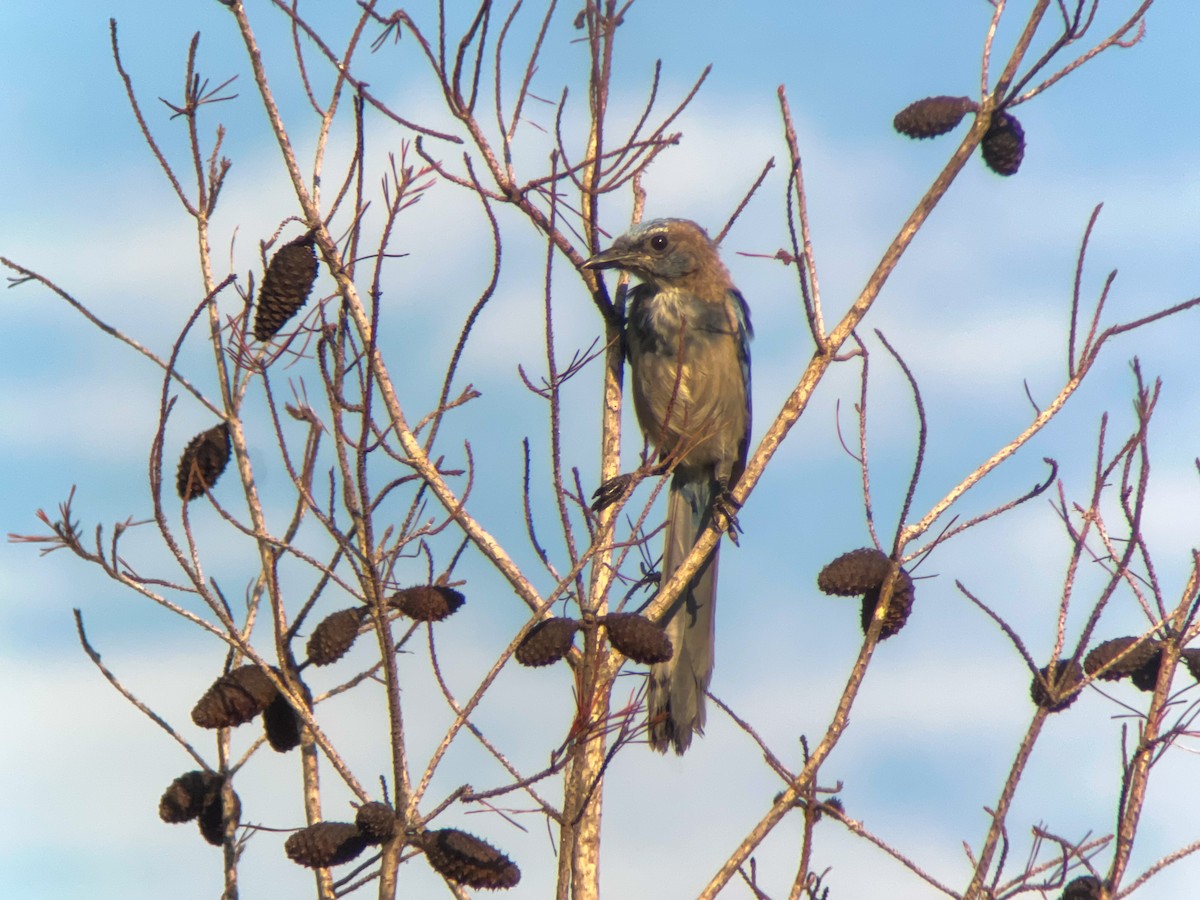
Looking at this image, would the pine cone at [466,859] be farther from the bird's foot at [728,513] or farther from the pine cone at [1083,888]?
the bird's foot at [728,513]

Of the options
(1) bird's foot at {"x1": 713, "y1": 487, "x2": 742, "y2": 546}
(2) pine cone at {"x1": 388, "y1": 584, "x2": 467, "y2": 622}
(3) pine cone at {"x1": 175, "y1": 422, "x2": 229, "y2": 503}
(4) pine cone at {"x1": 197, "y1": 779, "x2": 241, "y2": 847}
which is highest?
(1) bird's foot at {"x1": 713, "y1": 487, "x2": 742, "y2": 546}

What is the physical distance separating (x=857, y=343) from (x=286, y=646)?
1.78 metres

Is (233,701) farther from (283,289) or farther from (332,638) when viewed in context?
(283,289)

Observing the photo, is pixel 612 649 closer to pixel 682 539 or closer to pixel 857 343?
pixel 857 343

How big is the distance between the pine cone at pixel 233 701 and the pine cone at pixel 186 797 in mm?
419

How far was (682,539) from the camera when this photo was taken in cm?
571

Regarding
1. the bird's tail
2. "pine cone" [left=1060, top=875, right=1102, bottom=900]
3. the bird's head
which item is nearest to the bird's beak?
the bird's head

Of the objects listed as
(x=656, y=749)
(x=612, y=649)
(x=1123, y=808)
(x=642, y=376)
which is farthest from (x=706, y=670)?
(x=1123, y=808)

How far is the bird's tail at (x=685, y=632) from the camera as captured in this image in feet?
15.5

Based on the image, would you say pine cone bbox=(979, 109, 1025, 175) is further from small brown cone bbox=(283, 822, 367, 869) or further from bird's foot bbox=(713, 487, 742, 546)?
small brown cone bbox=(283, 822, 367, 869)

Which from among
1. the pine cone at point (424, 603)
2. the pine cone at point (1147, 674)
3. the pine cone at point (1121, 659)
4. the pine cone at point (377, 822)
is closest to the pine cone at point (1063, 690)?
the pine cone at point (1121, 659)

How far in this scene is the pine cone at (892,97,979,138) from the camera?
3.68 meters

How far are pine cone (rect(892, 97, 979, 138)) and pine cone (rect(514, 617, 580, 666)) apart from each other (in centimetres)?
176

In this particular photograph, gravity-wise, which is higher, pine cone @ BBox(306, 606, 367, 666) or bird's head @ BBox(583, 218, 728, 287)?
bird's head @ BBox(583, 218, 728, 287)
